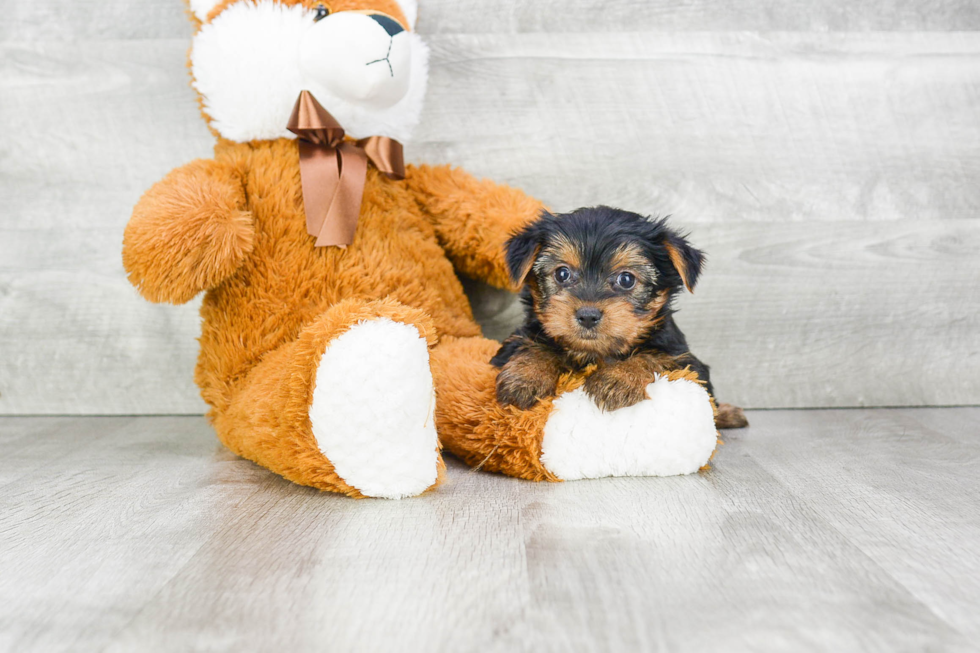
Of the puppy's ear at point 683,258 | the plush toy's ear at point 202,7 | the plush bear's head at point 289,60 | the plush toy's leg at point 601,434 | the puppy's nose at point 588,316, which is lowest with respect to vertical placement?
the plush toy's leg at point 601,434

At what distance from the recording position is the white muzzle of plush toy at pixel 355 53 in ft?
5.94

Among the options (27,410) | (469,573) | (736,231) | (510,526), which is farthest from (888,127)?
(27,410)

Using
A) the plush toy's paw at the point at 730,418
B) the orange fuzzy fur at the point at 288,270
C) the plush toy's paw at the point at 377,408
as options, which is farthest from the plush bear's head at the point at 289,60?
the plush toy's paw at the point at 730,418

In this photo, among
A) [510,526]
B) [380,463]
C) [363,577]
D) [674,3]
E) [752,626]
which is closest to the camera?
[752,626]

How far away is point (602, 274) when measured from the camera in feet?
5.43

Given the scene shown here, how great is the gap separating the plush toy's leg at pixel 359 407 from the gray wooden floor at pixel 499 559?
0.20 feet

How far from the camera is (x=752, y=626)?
1.03 meters

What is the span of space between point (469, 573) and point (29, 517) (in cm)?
93

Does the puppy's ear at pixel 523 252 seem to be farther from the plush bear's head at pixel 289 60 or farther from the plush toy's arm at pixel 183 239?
the plush toy's arm at pixel 183 239

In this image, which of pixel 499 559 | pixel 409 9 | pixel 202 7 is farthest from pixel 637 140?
A: pixel 499 559

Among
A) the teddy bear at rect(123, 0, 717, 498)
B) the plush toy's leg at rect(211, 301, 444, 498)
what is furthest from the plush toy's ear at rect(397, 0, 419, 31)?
the plush toy's leg at rect(211, 301, 444, 498)

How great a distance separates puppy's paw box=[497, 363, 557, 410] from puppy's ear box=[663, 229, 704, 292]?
0.38 metres

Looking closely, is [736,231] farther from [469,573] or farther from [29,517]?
[29,517]

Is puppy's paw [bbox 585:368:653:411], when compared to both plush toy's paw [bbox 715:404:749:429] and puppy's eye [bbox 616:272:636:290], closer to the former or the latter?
puppy's eye [bbox 616:272:636:290]
